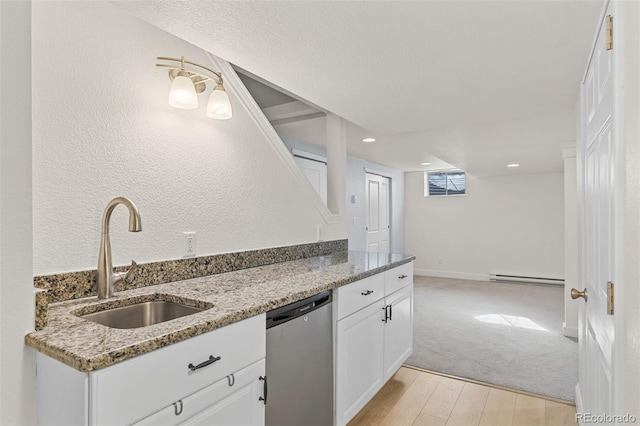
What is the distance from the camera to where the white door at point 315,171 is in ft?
12.9

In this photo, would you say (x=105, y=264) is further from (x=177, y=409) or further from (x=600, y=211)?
(x=600, y=211)

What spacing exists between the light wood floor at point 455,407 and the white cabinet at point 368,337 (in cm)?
17

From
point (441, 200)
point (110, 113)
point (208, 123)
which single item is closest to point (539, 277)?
point (441, 200)

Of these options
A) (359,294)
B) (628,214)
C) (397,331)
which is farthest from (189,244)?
(628,214)

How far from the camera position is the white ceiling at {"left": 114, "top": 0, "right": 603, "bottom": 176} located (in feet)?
4.63

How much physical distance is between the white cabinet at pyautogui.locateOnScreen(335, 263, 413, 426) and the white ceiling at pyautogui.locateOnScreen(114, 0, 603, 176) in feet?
4.00

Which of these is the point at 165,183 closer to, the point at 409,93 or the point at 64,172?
the point at 64,172

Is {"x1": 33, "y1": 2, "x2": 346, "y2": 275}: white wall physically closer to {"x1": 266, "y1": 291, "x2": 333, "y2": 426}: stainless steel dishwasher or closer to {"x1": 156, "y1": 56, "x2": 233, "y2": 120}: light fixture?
{"x1": 156, "y1": 56, "x2": 233, "y2": 120}: light fixture

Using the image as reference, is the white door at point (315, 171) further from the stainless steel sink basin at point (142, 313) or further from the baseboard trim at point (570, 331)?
the baseboard trim at point (570, 331)

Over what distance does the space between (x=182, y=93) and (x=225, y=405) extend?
1.36 metres

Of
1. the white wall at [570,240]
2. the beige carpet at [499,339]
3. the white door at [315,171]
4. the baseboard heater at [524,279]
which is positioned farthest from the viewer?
the baseboard heater at [524,279]

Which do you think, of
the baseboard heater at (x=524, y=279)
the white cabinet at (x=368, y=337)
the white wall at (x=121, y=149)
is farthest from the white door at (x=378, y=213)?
the white wall at (x=121, y=149)

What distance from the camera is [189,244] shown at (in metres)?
1.87

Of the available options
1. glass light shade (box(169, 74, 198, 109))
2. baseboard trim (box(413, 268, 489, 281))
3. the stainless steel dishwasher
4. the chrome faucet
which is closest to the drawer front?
the stainless steel dishwasher
